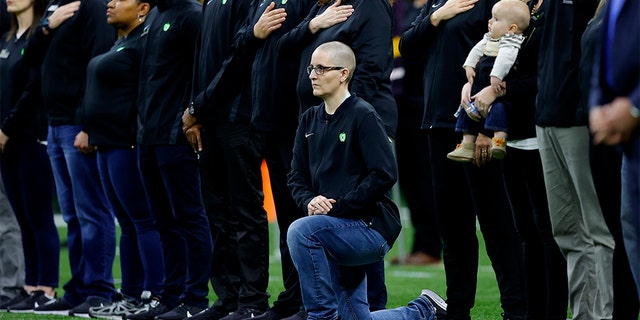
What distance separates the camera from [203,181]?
7816 mm

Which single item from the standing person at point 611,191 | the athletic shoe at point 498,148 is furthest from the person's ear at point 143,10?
the standing person at point 611,191

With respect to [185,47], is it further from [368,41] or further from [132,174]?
[368,41]

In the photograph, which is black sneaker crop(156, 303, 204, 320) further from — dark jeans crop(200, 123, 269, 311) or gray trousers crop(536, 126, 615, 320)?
gray trousers crop(536, 126, 615, 320)

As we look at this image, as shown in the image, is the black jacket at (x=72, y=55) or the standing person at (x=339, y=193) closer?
the standing person at (x=339, y=193)

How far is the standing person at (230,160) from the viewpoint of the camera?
7512mm

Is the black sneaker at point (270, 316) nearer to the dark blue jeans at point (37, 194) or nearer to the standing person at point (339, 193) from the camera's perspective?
the standing person at point (339, 193)

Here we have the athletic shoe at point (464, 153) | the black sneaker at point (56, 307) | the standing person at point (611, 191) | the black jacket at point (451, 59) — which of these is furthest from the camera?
the black sneaker at point (56, 307)

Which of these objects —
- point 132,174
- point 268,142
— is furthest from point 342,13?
point 132,174

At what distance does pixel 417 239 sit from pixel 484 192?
6.23 m

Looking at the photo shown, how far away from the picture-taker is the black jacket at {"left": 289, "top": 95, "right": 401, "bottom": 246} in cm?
617

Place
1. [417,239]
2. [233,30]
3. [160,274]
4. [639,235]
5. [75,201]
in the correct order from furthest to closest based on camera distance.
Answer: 1. [417,239]
2. [75,201]
3. [160,274]
4. [233,30]
5. [639,235]

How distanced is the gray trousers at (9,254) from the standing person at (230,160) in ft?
7.69

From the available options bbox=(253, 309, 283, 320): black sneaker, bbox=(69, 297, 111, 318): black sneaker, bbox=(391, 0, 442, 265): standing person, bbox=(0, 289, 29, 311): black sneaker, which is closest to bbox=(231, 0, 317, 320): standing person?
bbox=(253, 309, 283, 320): black sneaker

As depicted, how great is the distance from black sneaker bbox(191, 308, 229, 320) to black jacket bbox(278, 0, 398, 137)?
5.17ft
